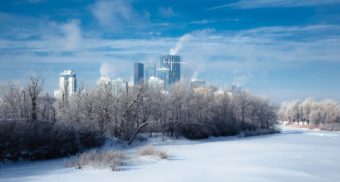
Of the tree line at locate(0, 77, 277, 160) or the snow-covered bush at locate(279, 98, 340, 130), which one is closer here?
the tree line at locate(0, 77, 277, 160)

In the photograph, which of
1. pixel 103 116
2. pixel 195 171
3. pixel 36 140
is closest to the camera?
pixel 195 171

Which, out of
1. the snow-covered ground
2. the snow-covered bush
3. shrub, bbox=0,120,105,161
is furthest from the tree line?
the snow-covered bush

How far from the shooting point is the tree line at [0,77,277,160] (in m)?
27.1

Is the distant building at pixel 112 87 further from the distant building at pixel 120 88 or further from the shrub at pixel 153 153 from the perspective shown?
the shrub at pixel 153 153

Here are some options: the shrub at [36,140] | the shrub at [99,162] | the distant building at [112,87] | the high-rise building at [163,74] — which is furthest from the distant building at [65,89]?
the high-rise building at [163,74]

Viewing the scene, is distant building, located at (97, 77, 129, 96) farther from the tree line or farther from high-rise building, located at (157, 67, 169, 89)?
high-rise building, located at (157, 67, 169, 89)

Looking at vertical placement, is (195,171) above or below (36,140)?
below

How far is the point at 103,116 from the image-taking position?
4269cm

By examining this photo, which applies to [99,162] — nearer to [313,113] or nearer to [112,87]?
[112,87]

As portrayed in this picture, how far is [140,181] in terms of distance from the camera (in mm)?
16906

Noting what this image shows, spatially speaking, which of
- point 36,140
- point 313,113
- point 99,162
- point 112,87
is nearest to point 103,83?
point 112,87

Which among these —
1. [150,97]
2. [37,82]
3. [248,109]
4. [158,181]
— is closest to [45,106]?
[37,82]

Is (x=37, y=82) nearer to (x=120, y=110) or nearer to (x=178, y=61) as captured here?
(x=120, y=110)

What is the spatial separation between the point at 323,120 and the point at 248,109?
4393 cm
